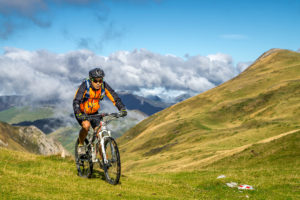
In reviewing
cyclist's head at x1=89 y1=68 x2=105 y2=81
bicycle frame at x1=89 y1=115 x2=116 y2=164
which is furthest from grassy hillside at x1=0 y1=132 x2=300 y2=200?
cyclist's head at x1=89 y1=68 x2=105 y2=81

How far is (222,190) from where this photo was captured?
17406 millimetres

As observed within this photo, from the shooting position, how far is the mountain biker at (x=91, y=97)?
44.5 ft

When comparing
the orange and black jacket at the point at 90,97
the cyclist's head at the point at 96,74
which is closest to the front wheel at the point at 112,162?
the orange and black jacket at the point at 90,97

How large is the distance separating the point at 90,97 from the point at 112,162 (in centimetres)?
316

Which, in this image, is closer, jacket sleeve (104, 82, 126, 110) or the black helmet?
the black helmet

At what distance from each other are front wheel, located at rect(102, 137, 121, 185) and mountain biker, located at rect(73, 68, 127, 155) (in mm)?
1231

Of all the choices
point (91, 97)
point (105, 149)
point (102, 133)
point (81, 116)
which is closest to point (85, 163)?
point (105, 149)

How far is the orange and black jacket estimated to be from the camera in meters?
13.6

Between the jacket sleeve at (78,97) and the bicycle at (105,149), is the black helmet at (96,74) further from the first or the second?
the bicycle at (105,149)

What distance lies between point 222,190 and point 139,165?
89065 millimetres

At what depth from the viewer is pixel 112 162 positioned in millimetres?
13562

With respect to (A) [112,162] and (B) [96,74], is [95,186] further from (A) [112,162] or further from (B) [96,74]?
(B) [96,74]

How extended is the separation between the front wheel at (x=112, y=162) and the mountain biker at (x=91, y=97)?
1.23 m

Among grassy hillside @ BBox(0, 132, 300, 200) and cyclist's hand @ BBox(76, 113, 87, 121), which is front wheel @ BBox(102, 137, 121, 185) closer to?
grassy hillside @ BBox(0, 132, 300, 200)
